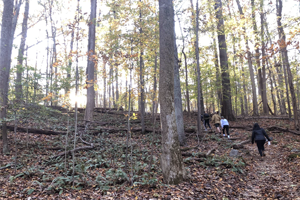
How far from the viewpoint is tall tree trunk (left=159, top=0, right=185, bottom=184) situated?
5.09 meters

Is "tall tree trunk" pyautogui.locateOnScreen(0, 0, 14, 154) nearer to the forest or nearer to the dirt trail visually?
the forest

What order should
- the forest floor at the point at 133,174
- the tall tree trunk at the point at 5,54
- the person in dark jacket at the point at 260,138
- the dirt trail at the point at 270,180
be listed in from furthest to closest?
the person in dark jacket at the point at 260,138 → the tall tree trunk at the point at 5,54 → the dirt trail at the point at 270,180 → the forest floor at the point at 133,174

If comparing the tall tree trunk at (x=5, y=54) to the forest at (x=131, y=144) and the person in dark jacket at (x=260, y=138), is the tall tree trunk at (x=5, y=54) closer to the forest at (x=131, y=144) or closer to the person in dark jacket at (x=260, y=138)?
the forest at (x=131, y=144)

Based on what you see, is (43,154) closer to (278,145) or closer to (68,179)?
(68,179)

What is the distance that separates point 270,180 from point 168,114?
3.92 metres

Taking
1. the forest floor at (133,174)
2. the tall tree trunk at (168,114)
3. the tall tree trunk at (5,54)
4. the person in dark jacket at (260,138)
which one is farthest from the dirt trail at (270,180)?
the tall tree trunk at (5,54)

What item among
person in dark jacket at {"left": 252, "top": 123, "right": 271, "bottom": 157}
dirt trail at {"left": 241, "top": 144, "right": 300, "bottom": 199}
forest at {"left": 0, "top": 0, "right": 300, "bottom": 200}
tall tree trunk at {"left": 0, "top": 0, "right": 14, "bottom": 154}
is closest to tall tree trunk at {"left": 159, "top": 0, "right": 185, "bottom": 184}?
forest at {"left": 0, "top": 0, "right": 300, "bottom": 200}

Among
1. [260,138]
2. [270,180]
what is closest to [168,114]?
[270,180]

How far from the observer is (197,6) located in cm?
1105

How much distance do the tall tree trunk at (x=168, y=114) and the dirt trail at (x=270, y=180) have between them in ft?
6.25

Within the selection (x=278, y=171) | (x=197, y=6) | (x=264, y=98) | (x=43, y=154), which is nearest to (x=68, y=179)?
(x=43, y=154)

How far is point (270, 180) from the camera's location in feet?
18.5

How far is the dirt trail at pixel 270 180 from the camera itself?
4.67 metres

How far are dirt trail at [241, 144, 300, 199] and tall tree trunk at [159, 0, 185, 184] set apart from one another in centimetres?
191
